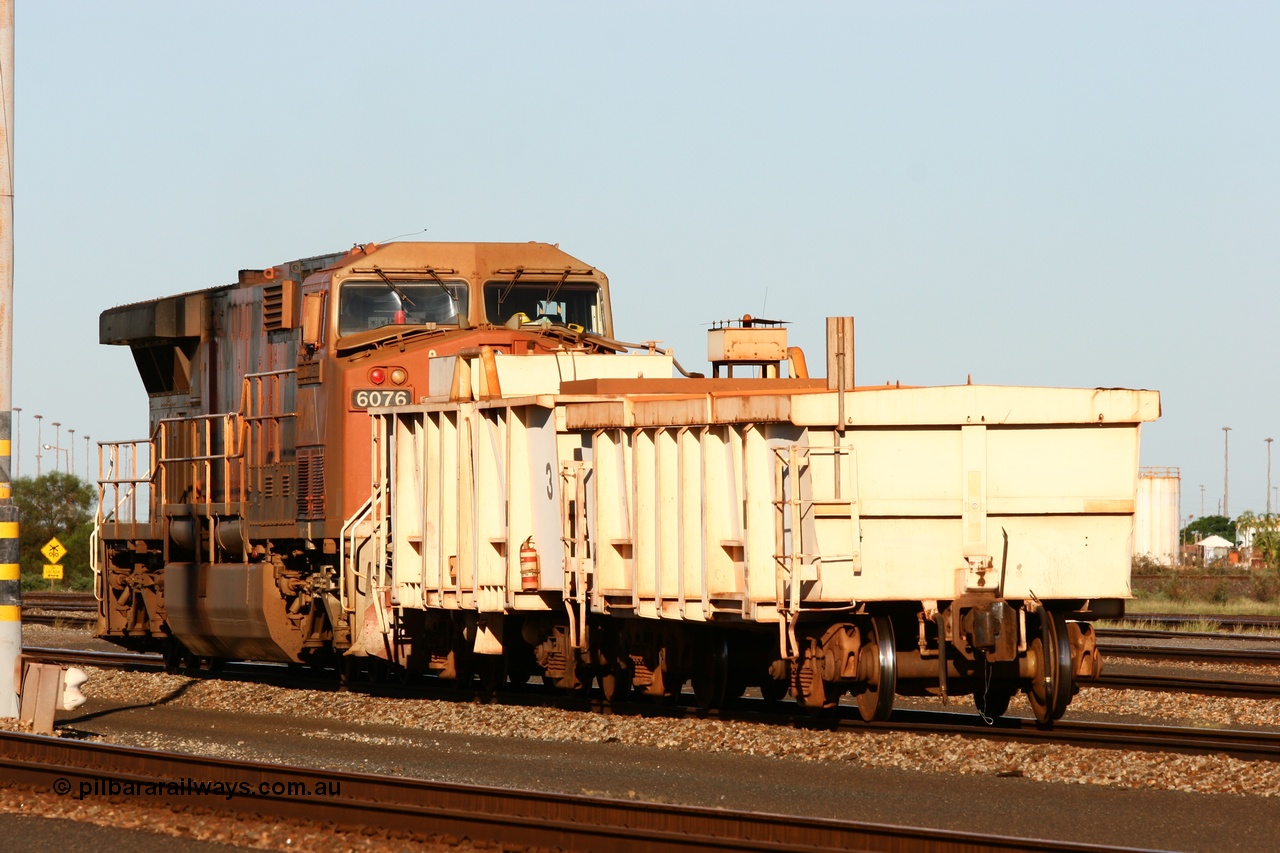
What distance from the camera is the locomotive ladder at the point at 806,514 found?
41.0ft

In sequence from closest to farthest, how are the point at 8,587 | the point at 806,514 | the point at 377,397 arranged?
the point at 806,514 → the point at 8,587 → the point at 377,397

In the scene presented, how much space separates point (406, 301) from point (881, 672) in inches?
296

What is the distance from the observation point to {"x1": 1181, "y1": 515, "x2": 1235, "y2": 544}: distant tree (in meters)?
115

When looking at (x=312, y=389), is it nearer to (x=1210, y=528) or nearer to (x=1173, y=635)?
(x=1173, y=635)

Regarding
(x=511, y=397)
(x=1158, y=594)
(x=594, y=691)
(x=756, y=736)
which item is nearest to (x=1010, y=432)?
(x=756, y=736)

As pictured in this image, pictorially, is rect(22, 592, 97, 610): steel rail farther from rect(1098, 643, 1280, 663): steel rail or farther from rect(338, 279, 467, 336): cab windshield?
rect(1098, 643, 1280, 663): steel rail

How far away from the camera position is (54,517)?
209 feet

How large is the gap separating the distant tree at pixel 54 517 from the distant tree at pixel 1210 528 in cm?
7287

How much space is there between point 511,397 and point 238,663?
10.1m

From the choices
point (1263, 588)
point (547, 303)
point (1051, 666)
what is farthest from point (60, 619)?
point (1263, 588)

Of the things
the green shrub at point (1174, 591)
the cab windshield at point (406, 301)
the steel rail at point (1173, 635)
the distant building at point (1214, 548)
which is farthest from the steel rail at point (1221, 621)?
the distant building at point (1214, 548)

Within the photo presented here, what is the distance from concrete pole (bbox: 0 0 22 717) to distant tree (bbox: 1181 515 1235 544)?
10443 cm

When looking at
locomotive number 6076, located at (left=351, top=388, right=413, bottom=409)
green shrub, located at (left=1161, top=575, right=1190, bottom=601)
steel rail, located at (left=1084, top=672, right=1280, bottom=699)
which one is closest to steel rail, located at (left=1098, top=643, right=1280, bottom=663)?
steel rail, located at (left=1084, top=672, right=1280, bottom=699)

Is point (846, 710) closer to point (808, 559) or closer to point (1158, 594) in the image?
point (808, 559)
